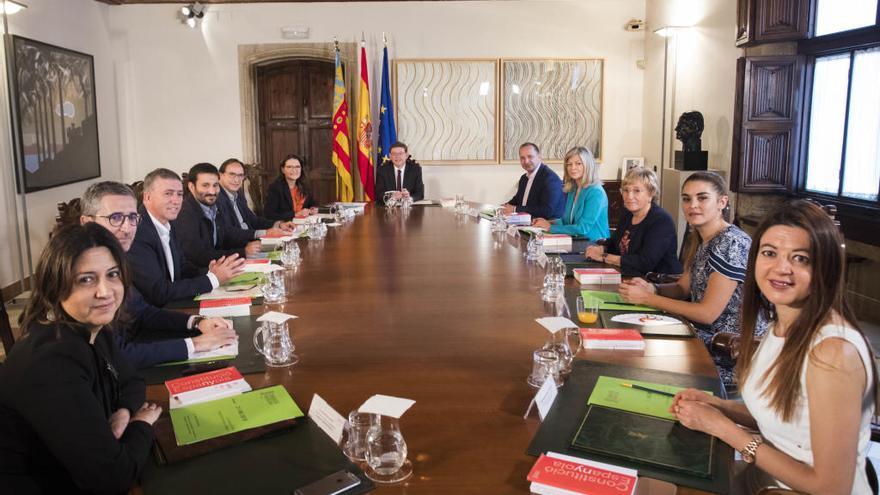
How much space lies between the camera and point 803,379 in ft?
4.85

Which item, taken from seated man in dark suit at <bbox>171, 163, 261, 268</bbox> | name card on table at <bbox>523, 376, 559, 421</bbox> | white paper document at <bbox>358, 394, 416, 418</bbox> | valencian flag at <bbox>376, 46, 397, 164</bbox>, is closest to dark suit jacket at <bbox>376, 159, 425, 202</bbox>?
valencian flag at <bbox>376, 46, 397, 164</bbox>

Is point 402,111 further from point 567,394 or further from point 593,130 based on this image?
point 567,394

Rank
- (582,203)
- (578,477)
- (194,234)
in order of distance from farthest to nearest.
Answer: (582,203)
(194,234)
(578,477)

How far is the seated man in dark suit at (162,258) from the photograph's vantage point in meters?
2.75

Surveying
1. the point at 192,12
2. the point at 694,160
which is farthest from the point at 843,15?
the point at 192,12

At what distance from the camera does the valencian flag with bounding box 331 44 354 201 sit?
7.70 metres

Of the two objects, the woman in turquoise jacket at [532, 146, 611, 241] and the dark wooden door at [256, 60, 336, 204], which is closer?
the woman in turquoise jacket at [532, 146, 611, 241]

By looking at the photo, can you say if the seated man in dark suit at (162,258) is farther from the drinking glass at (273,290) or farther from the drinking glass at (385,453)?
the drinking glass at (385,453)

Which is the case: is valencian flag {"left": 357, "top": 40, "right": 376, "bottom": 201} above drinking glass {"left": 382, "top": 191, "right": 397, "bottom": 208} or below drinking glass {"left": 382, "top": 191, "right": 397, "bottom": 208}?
above

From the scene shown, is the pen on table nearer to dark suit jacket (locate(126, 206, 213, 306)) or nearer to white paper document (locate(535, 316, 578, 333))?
white paper document (locate(535, 316, 578, 333))

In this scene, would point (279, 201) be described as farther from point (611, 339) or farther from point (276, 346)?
point (611, 339)

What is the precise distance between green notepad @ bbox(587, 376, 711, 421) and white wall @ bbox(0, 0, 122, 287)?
553cm

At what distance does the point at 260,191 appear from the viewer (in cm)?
755

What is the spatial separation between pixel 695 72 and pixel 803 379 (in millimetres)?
5668
